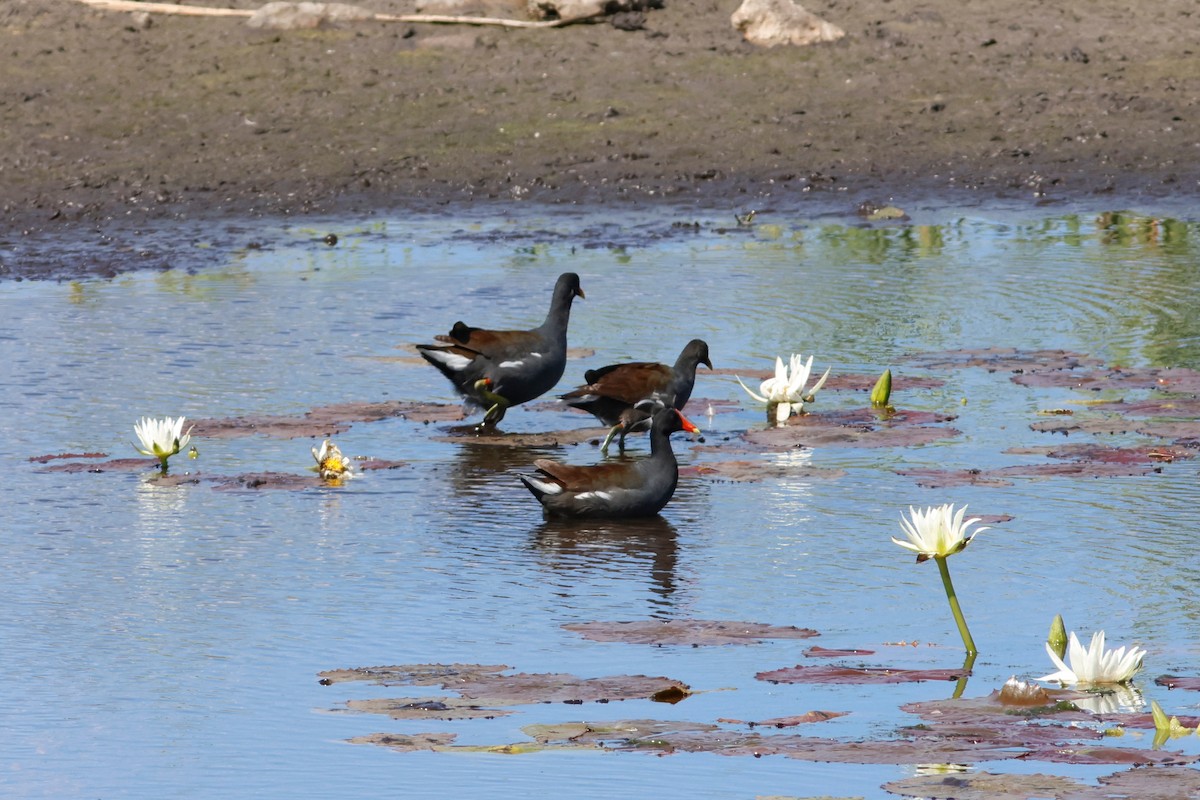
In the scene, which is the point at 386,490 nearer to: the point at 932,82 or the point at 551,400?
the point at 551,400

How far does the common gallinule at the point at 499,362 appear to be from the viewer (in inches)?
435

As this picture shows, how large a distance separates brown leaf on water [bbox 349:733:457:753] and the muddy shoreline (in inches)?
439

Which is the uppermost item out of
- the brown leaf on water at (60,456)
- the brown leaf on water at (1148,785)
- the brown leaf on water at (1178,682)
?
the brown leaf on water at (60,456)

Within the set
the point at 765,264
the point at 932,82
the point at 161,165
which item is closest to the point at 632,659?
the point at 765,264

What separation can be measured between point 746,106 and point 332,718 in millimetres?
14744

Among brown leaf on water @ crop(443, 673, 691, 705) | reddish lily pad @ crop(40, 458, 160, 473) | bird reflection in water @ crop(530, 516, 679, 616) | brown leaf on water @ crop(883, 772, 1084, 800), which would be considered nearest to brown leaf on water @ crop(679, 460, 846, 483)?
bird reflection in water @ crop(530, 516, 679, 616)

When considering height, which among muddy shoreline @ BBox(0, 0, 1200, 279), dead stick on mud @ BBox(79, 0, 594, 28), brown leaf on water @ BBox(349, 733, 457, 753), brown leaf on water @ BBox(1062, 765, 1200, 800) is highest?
dead stick on mud @ BBox(79, 0, 594, 28)

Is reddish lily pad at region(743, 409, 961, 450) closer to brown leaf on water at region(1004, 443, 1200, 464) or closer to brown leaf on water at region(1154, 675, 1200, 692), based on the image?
→ brown leaf on water at region(1004, 443, 1200, 464)

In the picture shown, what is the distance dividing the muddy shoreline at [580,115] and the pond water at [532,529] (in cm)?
263

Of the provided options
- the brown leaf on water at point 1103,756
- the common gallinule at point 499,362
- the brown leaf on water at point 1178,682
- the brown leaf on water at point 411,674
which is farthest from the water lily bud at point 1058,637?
the common gallinule at point 499,362

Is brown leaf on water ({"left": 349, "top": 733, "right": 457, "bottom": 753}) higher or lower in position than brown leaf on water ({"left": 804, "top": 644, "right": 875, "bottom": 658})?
lower

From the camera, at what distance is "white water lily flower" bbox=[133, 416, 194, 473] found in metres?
9.85

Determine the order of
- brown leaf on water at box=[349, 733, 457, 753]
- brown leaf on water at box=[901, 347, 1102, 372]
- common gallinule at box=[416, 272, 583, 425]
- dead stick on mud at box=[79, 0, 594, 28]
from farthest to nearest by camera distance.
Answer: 1. dead stick on mud at box=[79, 0, 594, 28]
2. brown leaf on water at box=[901, 347, 1102, 372]
3. common gallinule at box=[416, 272, 583, 425]
4. brown leaf on water at box=[349, 733, 457, 753]

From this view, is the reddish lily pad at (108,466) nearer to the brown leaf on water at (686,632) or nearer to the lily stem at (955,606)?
the brown leaf on water at (686,632)
